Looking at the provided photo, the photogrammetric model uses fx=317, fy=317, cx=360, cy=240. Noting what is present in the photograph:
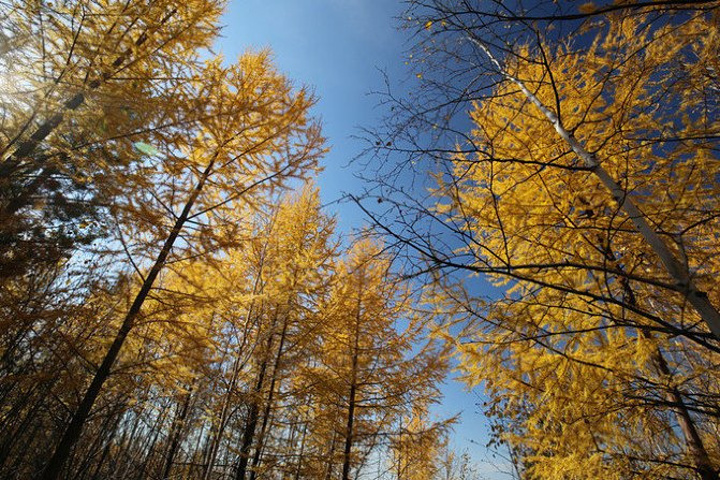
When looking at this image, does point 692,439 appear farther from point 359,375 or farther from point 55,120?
point 55,120

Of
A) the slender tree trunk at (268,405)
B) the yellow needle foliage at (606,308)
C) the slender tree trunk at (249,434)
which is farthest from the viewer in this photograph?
the slender tree trunk at (268,405)

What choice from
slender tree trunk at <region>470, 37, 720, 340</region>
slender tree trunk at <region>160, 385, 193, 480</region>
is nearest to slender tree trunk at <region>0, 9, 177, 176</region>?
slender tree trunk at <region>160, 385, 193, 480</region>

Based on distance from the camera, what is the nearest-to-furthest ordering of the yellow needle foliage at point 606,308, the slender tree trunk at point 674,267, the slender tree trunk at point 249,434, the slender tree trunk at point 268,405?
the slender tree trunk at point 674,267, the yellow needle foliage at point 606,308, the slender tree trunk at point 249,434, the slender tree trunk at point 268,405

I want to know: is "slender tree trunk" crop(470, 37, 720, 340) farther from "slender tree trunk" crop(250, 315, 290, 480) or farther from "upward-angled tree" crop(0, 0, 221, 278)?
"slender tree trunk" crop(250, 315, 290, 480)

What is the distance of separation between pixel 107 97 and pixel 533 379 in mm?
5163

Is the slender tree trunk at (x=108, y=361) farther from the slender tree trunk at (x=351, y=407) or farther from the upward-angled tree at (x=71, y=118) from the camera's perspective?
the slender tree trunk at (x=351, y=407)

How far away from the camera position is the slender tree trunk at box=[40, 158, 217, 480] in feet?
9.48

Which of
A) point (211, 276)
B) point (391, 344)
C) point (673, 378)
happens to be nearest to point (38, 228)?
point (211, 276)

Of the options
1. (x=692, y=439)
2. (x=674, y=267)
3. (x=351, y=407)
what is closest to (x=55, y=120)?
(x=674, y=267)

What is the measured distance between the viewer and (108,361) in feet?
11.1

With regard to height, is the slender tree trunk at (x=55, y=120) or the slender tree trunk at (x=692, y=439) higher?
the slender tree trunk at (x=55, y=120)

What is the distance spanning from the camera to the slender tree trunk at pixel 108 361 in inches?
114

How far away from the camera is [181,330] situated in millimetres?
3805

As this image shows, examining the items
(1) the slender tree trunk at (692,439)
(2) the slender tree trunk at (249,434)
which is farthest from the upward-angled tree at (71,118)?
(1) the slender tree trunk at (692,439)
